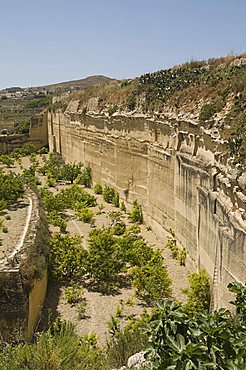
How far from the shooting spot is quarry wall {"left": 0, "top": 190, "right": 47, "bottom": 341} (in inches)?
346

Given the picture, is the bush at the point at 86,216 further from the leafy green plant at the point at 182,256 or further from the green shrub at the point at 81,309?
the green shrub at the point at 81,309

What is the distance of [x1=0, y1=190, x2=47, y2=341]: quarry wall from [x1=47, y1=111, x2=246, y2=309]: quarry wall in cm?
393

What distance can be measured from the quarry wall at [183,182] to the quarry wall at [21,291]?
3928 mm

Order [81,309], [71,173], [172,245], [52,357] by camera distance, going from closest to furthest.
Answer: [52,357] < [81,309] < [172,245] < [71,173]

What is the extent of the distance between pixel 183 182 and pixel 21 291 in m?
6.13

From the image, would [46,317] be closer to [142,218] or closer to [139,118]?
[142,218]

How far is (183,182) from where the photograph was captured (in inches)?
521

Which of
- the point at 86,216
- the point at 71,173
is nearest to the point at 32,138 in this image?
the point at 71,173

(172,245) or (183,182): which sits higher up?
(183,182)

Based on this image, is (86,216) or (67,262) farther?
(86,216)

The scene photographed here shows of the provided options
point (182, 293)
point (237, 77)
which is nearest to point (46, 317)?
point (182, 293)

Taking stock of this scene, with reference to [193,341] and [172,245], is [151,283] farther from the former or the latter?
[193,341]

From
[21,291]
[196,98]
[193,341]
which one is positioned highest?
[196,98]

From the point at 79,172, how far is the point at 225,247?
717 inches
